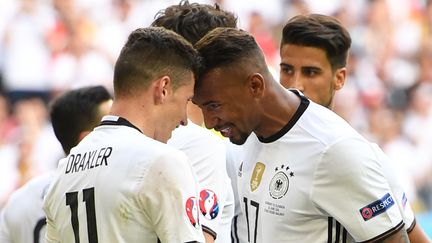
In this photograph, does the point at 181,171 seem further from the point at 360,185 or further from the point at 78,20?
the point at 78,20

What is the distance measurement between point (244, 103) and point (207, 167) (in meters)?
0.29

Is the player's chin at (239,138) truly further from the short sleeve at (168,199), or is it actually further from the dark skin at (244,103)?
the short sleeve at (168,199)

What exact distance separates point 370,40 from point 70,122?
9.26m

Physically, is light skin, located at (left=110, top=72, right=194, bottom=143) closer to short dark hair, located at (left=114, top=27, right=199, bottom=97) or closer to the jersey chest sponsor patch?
short dark hair, located at (left=114, top=27, right=199, bottom=97)

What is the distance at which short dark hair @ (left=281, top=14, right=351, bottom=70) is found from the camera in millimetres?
5254

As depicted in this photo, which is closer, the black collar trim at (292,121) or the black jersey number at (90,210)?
the black jersey number at (90,210)

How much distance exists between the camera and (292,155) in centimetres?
400

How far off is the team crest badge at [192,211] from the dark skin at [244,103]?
61 cm

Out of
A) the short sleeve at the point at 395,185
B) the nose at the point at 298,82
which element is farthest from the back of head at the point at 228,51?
the nose at the point at 298,82

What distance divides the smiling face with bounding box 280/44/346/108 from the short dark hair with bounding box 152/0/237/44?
987 millimetres

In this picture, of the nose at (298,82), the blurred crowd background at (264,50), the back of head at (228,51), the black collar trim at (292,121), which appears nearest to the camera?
the back of head at (228,51)

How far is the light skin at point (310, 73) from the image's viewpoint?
518cm

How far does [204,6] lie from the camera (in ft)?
14.0

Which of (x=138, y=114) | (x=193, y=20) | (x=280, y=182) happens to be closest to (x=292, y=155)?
(x=280, y=182)
